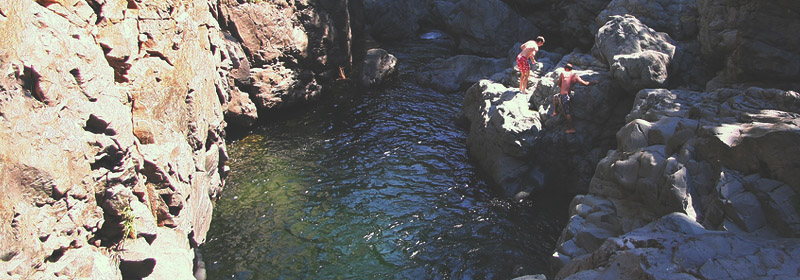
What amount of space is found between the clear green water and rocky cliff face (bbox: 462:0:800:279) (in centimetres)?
140

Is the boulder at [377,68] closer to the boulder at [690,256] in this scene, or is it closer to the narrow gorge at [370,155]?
the narrow gorge at [370,155]

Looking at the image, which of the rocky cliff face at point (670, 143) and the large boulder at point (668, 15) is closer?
the rocky cliff face at point (670, 143)

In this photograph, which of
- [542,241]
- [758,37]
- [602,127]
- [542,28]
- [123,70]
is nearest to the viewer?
[123,70]

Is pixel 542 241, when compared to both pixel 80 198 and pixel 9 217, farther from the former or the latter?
pixel 9 217

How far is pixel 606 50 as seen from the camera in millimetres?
15969

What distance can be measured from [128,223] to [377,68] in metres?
17.3

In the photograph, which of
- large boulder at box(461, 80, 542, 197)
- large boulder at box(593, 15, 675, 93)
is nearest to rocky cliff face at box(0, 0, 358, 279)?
large boulder at box(461, 80, 542, 197)

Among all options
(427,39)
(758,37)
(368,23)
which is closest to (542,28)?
(427,39)

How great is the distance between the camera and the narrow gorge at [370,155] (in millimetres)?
7762

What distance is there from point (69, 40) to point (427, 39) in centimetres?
2760

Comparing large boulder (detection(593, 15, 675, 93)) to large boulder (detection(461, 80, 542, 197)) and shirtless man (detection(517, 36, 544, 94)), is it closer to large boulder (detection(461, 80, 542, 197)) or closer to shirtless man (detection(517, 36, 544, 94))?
shirtless man (detection(517, 36, 544, 94))

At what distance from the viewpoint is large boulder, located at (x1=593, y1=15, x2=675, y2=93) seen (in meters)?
14.2

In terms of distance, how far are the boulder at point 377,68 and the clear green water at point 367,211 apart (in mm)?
4375

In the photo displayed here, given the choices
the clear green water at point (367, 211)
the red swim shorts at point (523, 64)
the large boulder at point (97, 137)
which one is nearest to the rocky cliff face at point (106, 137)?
the large boulder at point (97, 137)
